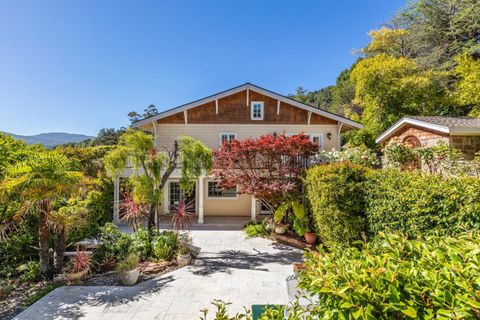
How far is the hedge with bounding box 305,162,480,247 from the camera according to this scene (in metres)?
4.11

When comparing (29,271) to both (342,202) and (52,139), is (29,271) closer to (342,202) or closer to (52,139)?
(342,202)

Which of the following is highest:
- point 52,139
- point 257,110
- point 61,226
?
point 52,139

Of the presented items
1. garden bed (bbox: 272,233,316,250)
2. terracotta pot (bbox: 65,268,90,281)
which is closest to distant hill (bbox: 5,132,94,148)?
terracotta pot (bbox: 65,268,90,281)

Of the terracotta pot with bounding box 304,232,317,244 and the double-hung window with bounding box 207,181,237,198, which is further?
the double-hung window with bounding box 207,181,237,198

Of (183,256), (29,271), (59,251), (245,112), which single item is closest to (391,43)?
(245,112)

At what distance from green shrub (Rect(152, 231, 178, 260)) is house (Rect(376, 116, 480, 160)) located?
11.6 metres

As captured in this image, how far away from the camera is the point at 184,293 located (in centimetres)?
580

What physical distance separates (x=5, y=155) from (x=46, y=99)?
17104 mm

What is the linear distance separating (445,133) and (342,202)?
292 inches

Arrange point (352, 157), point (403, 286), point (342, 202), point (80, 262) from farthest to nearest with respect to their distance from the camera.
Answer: point (352, 157), point (342, 202), point (80, 262), point (403, 286)

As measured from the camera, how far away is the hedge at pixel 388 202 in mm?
4113

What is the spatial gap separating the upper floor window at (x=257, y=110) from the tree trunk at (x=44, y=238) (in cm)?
1052

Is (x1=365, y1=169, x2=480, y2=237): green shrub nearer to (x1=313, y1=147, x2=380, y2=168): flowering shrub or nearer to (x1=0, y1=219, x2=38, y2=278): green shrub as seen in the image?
(x1=313, y1=147, x2=380, y2=168): flowering shrub

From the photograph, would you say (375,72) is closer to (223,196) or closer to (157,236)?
(223,196)
